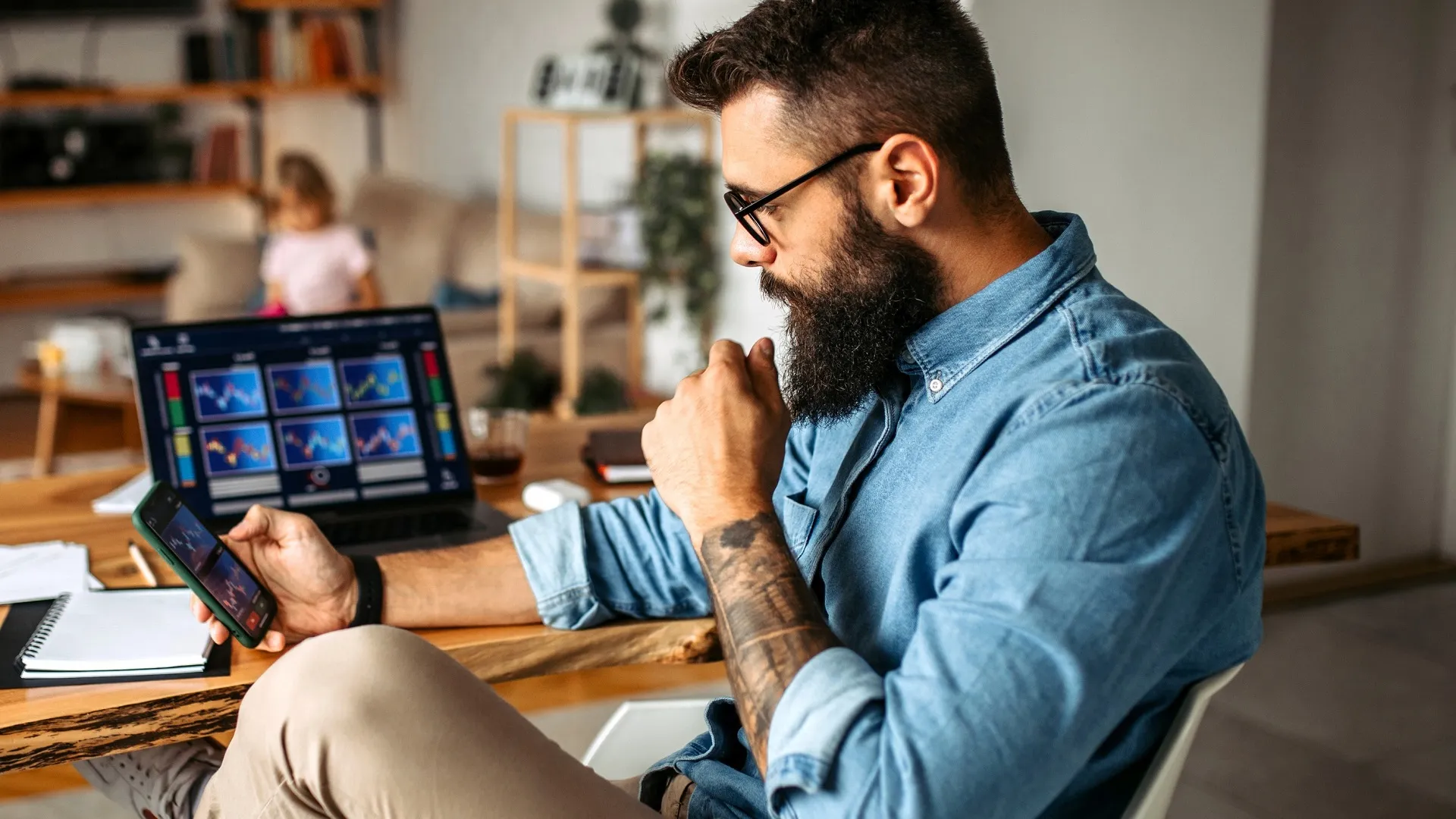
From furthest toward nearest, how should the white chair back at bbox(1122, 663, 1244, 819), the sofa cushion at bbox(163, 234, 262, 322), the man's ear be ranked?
the sofa cushion at bbox(163, 234, 262, 322) < the man's ear < the white chair back at bbox(1122, 663, 1244, 819)

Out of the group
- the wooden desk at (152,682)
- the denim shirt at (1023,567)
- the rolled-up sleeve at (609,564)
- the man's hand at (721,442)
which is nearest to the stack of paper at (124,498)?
the wooden desk at (152,682)

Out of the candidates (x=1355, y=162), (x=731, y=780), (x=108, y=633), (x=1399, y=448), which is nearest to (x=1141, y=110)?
(x=1355, y=162)

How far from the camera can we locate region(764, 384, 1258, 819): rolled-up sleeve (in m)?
0.94

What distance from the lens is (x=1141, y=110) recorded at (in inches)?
121

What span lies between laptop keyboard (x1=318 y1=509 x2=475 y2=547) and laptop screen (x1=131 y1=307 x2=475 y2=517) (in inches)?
2.0

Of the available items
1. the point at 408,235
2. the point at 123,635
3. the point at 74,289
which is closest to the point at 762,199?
the point at 123,635

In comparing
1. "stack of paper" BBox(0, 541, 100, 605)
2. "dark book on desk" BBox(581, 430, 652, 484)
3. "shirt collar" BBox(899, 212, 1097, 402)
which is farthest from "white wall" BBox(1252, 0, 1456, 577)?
"stack of paper" BBox(0, 541, 100, 605)

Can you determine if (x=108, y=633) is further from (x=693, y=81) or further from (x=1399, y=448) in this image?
(x=1399, y=448)

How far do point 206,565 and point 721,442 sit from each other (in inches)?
18.9

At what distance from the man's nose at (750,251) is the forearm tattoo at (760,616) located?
0.80 ft

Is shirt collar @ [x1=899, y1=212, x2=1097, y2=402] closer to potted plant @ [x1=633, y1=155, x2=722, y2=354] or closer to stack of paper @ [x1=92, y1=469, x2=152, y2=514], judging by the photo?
stack of paper @ [x1=92, y1=469, x2=152, y2=514]

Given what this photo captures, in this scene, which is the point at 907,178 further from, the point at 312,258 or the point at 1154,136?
the point at 312,258

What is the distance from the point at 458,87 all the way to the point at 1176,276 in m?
3.95

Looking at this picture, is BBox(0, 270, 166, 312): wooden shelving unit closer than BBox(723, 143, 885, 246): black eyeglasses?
No
